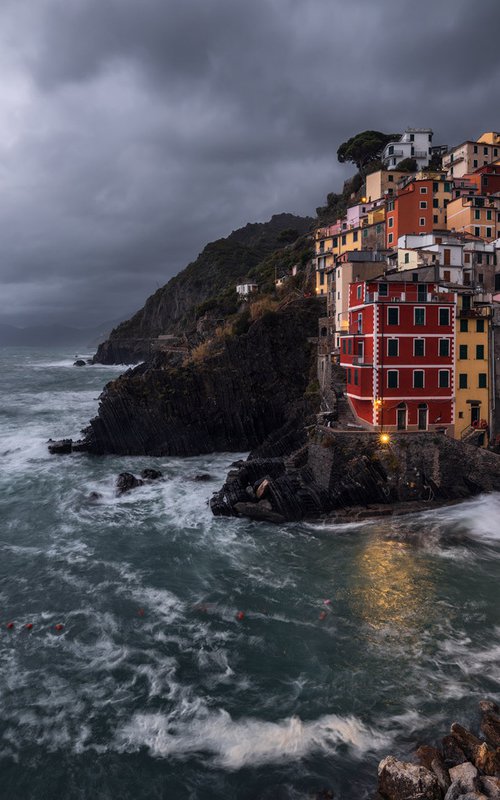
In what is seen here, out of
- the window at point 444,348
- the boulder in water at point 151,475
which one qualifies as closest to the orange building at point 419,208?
the window at point 444,348

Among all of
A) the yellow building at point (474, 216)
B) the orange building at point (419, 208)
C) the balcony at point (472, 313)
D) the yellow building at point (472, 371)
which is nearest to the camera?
the balcony at point (472, 313)

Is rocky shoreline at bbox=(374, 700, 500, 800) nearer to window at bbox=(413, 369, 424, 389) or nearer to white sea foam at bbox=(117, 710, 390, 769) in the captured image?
white sea foam at bbox=(117, 710, 390, 769)

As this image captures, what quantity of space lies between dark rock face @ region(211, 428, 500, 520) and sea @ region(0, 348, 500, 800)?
5.22 ft

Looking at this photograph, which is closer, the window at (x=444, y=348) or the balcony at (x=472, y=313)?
the window at (x=444, y=348)

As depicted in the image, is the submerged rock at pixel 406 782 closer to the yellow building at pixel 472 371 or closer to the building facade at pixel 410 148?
the yellow building at pixel 472 371

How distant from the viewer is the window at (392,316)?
Answer: 128 ft

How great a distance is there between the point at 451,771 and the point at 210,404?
147 feet

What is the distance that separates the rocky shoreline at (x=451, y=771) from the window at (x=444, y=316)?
98.9ft

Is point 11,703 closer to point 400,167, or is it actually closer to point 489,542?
point 489,542

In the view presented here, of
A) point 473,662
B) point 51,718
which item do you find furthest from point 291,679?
point 51,718

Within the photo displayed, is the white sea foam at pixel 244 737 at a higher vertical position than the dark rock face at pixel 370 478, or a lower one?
lower

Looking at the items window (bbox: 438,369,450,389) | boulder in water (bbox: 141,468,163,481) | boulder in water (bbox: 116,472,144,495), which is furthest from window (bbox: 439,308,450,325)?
boulder in water (bbox: 116,472,144,495)

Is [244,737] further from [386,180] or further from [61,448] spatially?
[386,180]

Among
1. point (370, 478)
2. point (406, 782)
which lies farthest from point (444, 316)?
point (406, 782)
